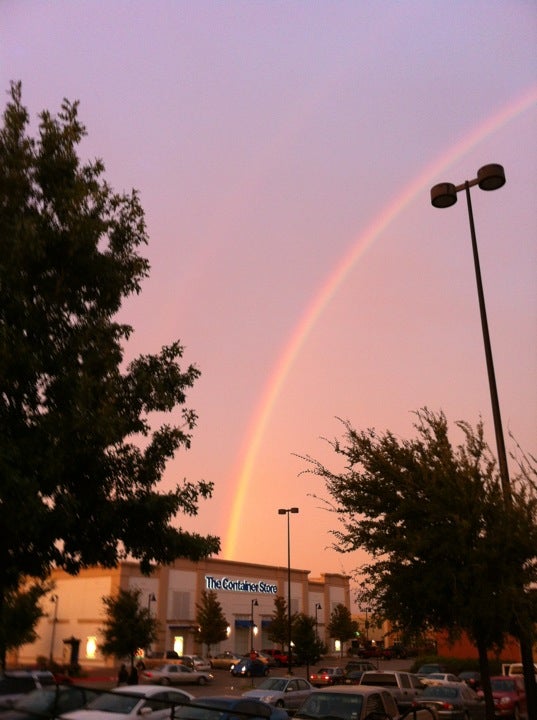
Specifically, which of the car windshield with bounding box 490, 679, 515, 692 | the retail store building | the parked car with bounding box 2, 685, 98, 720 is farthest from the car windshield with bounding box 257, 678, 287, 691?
the retail store building

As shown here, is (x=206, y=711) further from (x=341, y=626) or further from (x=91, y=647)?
(x=341, y=626)

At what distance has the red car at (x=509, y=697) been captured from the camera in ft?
75.4

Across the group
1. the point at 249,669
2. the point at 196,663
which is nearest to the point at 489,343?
the point at 249,669

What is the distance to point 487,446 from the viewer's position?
51.8 ft

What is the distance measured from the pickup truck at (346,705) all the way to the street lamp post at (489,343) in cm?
244

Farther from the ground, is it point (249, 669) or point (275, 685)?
point (275, 685)

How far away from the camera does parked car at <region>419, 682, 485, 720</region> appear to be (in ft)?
67.4

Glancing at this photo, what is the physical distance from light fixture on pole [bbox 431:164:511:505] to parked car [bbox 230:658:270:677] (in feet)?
125

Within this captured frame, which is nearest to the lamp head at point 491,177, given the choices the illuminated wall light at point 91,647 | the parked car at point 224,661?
the parked car at point 224,661

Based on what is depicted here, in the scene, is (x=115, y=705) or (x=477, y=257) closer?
(x=115, y=705)

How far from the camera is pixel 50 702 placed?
33.4 ft

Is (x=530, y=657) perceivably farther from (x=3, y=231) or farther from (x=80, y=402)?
(x=3, y=231)

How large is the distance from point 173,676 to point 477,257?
33647 millimetres

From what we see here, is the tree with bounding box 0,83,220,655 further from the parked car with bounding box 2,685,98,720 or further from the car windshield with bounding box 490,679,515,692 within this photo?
the car windshield with bounding box 490,679,515,692
